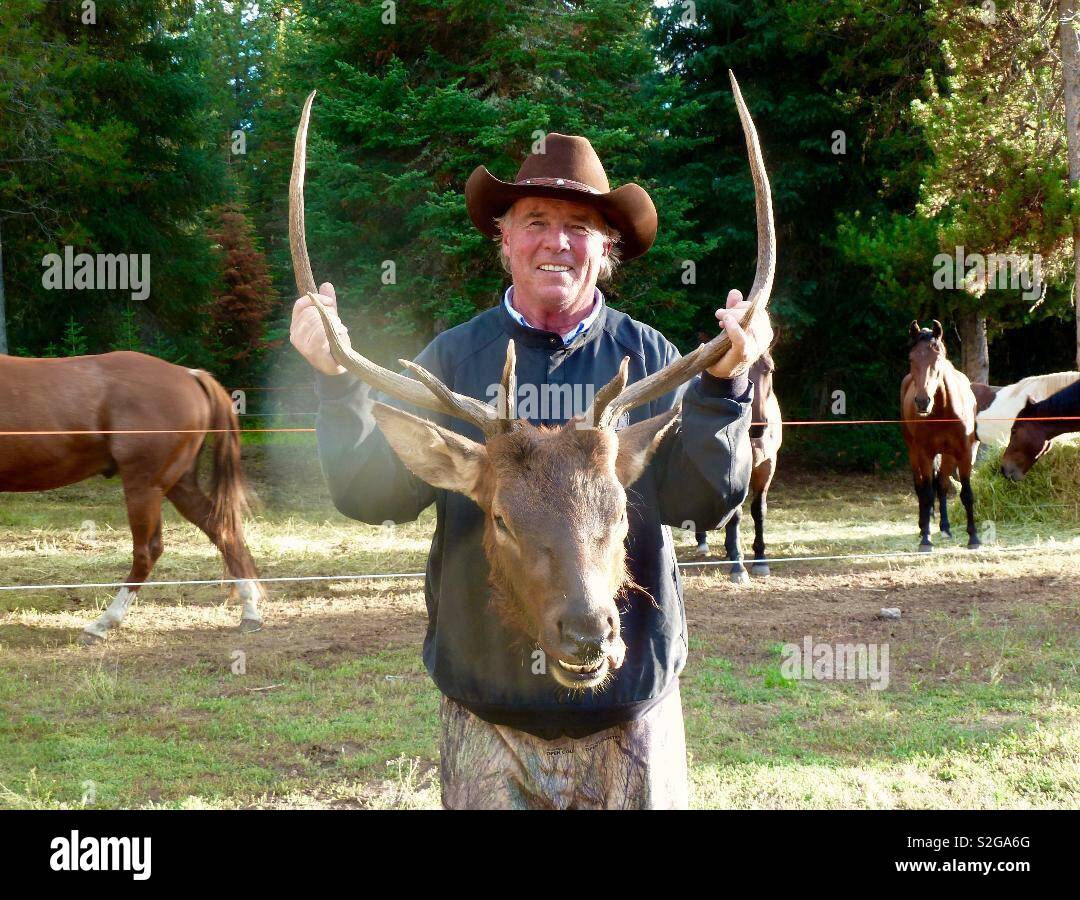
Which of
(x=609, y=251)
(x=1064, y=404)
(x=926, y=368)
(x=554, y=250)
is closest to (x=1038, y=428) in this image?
(x=1064, y=404)

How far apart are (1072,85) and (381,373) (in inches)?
510

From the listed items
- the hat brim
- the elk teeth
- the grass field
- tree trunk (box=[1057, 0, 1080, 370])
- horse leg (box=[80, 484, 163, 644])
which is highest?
tree trunk (box=[1057, 0, 1080, 370])

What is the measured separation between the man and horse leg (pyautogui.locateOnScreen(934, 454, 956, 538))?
9.34 metres

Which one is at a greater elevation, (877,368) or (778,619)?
(877,368)

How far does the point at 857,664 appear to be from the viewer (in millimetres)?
6590

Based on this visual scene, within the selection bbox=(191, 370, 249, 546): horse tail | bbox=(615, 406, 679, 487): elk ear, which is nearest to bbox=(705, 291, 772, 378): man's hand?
bbox=(615, 406, 679, 487): elk ear

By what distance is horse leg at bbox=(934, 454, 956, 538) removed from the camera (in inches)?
444

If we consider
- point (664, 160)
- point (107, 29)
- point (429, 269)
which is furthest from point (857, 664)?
point (107, 29)

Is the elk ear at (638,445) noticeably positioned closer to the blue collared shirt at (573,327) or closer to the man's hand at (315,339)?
the blue collared shirt at (573,327)

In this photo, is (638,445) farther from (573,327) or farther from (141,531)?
(141,531)

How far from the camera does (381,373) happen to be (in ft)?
8.98

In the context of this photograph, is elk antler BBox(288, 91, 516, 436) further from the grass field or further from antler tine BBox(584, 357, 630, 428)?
the grass field
